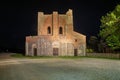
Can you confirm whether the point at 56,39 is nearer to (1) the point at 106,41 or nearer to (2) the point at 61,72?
(1) the point at 106,41

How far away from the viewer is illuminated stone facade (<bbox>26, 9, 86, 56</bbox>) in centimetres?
5786

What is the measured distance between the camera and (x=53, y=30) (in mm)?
59938

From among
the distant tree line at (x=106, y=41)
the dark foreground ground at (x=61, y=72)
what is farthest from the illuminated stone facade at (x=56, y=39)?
the dark foreground ground at (x=61, y=72)

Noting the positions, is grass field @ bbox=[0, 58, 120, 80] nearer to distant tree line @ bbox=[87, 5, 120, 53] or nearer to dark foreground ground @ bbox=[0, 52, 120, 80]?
dark foreground ground @ bbox=[0, 52, 120, 80]

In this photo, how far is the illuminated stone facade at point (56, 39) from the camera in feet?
190

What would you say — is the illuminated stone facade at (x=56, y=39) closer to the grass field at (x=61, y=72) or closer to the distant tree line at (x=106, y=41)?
the distant tree line at (x=106, y=41)

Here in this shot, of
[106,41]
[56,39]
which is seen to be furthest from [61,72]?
[56,39]

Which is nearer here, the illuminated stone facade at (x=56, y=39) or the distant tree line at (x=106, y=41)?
the distant tree line at (x=106, y=41)

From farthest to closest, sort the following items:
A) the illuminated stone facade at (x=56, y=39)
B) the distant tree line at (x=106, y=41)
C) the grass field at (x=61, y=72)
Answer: the illuminated stone facade at (x=56, y=39), the distant tree line at (x=106, y=41), the grass field at (x=61, y=72)

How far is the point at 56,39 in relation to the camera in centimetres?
5884

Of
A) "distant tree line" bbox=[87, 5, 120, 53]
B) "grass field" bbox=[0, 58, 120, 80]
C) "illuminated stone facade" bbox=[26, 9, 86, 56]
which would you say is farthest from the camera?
"illuminated stone facade" bbox=[26, 9, 86, 56]

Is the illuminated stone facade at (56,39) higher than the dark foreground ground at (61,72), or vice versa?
the illuminated stone facade at (56,39)

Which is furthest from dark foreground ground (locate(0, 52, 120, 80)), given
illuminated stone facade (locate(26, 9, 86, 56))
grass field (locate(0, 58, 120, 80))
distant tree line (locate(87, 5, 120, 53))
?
illuminated stone facade (locate(26, 9, 86, 56))

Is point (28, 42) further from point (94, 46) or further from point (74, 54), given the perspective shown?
point (94, 46)
